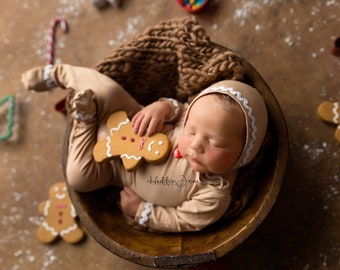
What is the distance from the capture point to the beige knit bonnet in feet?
2.89

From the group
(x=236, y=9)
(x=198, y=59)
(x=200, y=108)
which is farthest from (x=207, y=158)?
(x=236, y=9)

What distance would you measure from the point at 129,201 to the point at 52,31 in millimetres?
692

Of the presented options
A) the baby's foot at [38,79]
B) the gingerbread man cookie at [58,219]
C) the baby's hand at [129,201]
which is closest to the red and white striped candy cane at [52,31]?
the baby's foot at [38,79]

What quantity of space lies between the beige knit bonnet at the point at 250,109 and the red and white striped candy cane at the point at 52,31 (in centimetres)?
70

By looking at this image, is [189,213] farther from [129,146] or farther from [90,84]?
[90,84]

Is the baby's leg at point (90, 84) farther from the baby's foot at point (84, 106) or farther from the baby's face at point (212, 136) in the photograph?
the baby's face at point (212, 136)

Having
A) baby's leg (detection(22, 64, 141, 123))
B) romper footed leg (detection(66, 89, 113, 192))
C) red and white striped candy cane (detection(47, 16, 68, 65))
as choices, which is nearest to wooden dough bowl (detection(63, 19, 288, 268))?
romper footed leg (detection(66, 89, 113, 192))

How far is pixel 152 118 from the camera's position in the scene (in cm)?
103

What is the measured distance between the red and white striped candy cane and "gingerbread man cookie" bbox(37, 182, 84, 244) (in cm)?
43

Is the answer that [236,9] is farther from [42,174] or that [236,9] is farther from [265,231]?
[42,174]

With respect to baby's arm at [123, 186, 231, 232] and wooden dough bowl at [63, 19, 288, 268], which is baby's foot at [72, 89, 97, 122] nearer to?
wooden dough bowl at [63, 19, 288, 268]

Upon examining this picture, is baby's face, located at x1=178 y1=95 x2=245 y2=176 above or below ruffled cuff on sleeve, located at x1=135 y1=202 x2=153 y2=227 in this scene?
above

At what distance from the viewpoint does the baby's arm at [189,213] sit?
0.98 metres

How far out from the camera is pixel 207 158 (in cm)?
90
